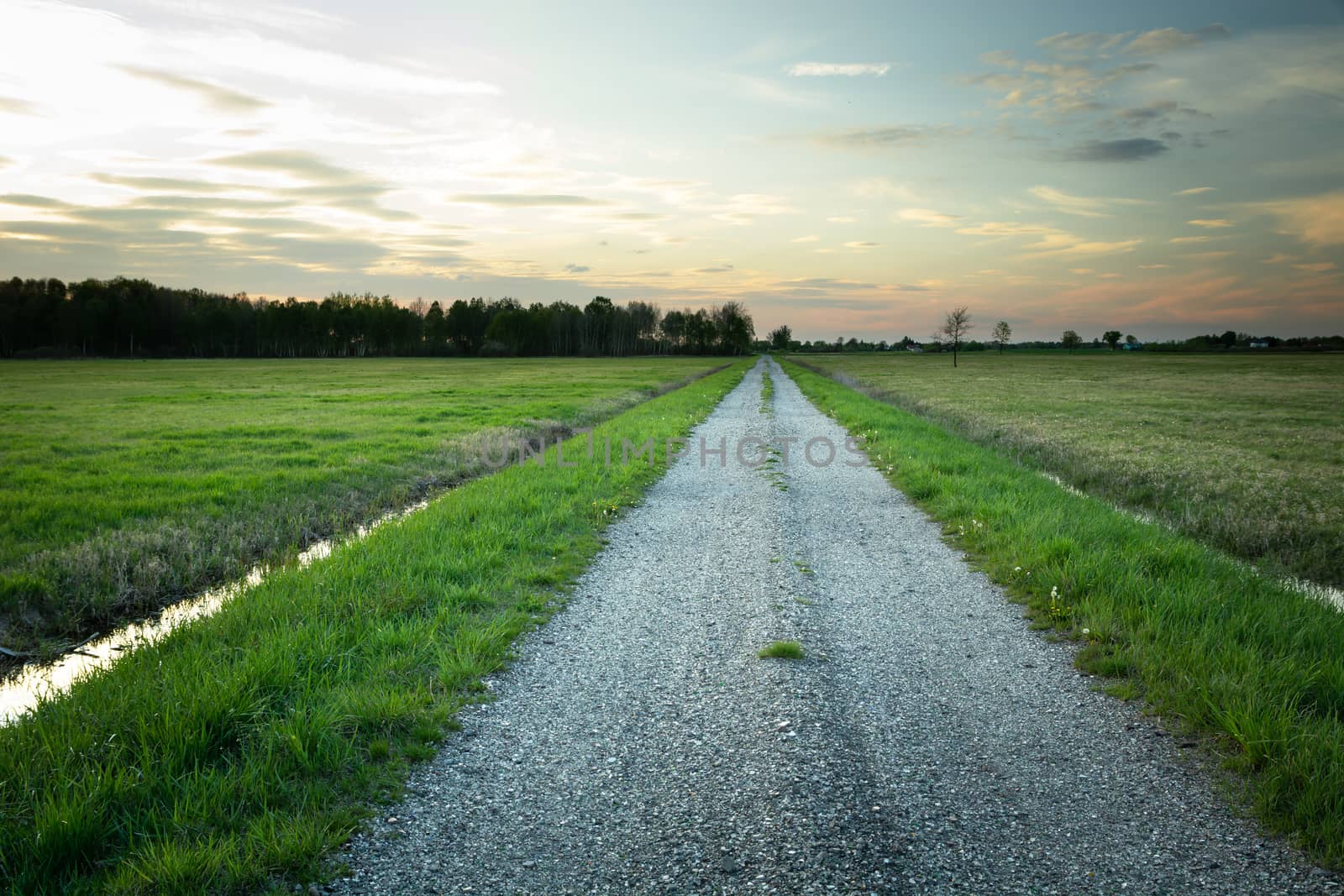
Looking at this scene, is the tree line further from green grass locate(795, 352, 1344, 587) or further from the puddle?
the puddle

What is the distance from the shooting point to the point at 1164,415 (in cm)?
3058

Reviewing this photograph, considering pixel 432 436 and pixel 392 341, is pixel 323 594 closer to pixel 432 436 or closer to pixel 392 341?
pixel 432 436

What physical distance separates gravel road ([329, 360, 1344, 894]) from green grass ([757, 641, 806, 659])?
4.5 inches

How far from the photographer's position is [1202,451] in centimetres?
1927

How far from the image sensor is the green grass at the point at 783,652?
19.0 ft

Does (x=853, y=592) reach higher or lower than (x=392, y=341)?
lower

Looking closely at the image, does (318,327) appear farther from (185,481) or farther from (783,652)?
(783,652)

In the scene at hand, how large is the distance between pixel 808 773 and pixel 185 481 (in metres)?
A: 13.8

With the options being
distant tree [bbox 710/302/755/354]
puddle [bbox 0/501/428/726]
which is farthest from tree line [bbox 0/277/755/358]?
puddle [bbox 0/501/428/726]

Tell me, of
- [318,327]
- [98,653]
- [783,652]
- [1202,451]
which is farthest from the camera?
[318,327]

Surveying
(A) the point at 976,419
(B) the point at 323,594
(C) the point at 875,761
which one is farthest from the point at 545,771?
(A) the point at 976,419

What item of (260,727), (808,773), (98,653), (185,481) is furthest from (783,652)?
(185,481)

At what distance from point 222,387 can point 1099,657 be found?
1951 inches

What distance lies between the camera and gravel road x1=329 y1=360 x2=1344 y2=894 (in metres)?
3.33
